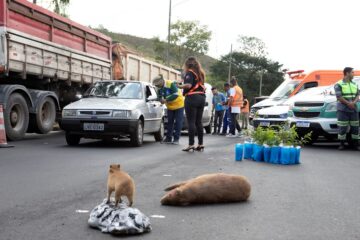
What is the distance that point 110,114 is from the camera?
10.5 meters

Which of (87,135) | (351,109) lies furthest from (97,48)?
(351,109)

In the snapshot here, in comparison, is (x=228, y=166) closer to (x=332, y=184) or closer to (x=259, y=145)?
(x=259, y=145)

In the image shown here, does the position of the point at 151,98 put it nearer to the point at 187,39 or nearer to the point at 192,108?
the point at 192,108

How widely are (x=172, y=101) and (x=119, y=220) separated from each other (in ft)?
26.7

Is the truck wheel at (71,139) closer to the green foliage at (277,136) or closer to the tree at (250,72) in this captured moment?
the green foliage at (277,136)

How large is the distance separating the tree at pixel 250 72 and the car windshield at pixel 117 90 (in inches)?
2777

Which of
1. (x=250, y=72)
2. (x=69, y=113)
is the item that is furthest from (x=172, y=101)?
(x=250, y=72)

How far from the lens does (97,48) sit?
54.2 feet

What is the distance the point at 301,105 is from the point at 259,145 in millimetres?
4312

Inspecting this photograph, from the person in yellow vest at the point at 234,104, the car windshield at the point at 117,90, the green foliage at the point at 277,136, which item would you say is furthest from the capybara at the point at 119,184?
the person in yellow vest at the point at 234,104

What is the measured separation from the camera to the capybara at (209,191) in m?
4.87

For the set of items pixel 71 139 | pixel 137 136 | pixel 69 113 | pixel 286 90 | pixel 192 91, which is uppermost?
pixel 286 90

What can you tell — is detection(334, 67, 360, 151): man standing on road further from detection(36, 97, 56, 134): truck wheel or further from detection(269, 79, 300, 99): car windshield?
detection(36, 97, 56, 134): truck wheel

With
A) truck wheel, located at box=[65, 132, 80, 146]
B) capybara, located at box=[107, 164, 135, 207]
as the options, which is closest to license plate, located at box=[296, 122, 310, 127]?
truck wheel, located at box=[65, 132, 80, 146]
